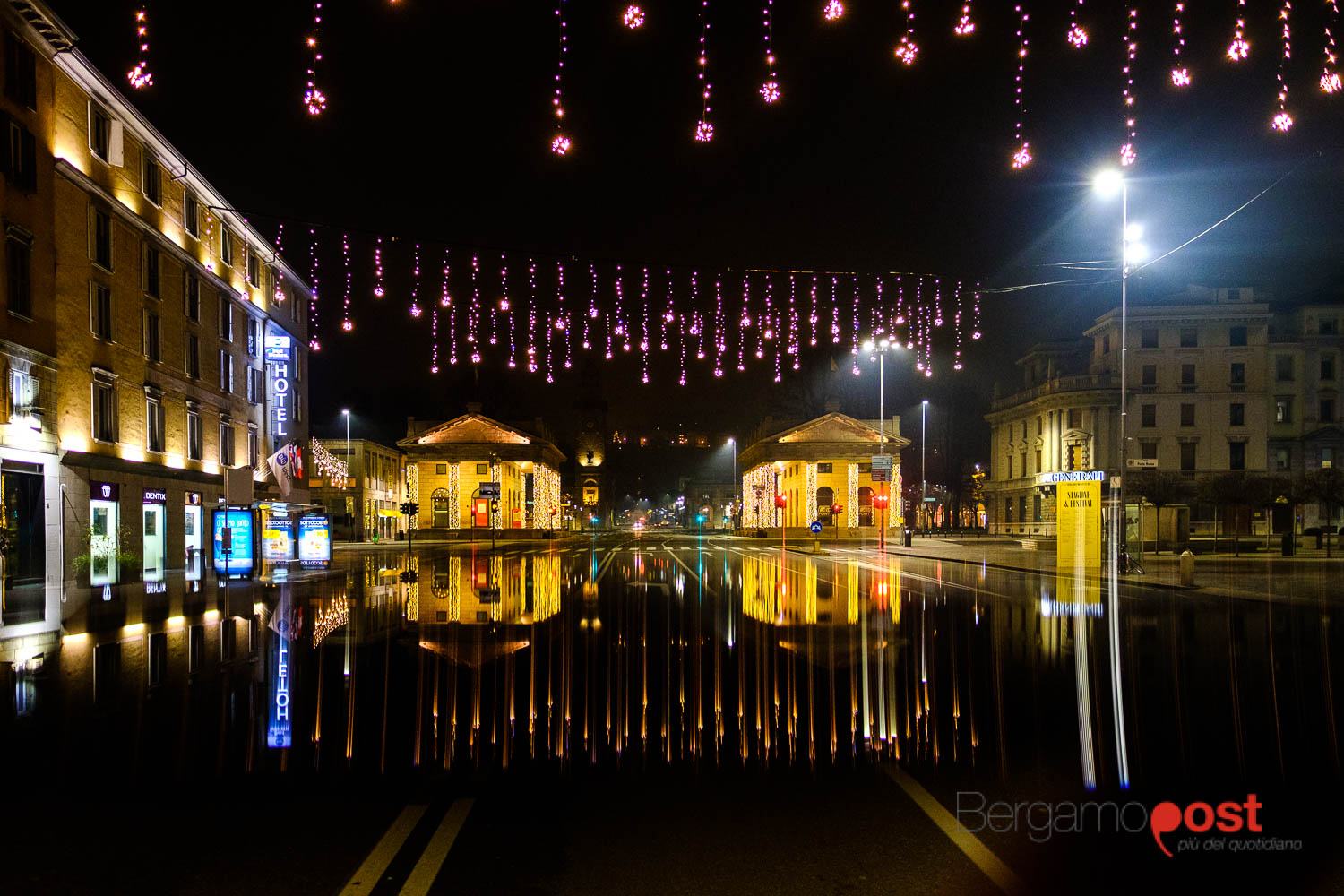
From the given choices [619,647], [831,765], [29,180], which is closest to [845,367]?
[29,180]

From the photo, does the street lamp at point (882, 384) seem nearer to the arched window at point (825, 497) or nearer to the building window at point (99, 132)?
the arched window at point (825, 497)

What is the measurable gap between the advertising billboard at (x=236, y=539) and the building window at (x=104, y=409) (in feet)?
17.3

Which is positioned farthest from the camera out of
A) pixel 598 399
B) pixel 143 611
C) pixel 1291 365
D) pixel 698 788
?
pixel 598 399

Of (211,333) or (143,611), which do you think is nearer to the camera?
(143,611)

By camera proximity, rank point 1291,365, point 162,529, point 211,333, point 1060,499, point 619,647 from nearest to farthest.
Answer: point 619,647
point 1060,499
point 162,529
point 211,333
point 1291,365

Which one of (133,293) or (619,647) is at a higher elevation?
(133,293)

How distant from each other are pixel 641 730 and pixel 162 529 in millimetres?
29491

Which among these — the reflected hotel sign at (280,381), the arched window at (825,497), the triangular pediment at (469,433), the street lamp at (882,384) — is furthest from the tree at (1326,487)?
the triangular pediment at (469,433)

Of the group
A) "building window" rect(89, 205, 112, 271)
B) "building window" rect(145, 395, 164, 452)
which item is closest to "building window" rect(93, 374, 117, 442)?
"building window" rect(145, 395, 164, 452)

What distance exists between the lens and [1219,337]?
67.9m

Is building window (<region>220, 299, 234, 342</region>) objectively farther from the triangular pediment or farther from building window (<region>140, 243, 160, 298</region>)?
the triangular pediment

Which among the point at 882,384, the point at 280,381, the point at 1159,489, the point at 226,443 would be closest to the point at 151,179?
the point at 226,443

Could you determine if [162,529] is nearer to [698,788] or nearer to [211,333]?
[211,333]

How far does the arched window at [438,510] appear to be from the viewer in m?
83.0
